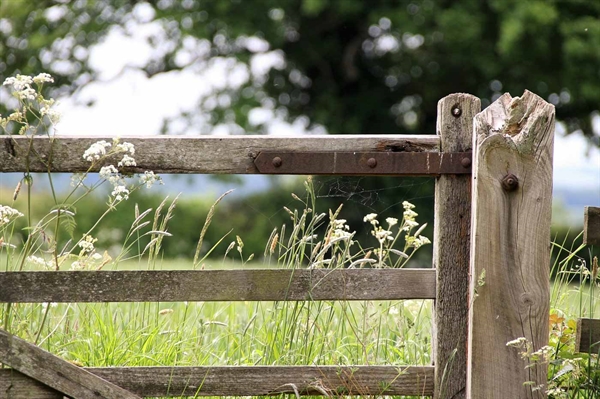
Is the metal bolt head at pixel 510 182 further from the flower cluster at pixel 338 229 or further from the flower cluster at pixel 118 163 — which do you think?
the flower cluster at pixel 118 163

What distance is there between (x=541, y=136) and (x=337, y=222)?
0.98 meters

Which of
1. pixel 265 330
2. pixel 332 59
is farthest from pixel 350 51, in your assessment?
pixel 265 330

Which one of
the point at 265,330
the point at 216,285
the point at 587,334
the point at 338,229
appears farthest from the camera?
the point at 265,330

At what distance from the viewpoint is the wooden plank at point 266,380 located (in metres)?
2.62

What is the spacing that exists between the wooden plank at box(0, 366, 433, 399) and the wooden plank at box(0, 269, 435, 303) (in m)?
0.27

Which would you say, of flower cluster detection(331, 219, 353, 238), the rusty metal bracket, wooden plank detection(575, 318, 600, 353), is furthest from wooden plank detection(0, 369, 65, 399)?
wooden plank detection(575, 318, 600, 353)

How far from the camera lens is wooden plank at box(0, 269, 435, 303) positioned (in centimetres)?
254

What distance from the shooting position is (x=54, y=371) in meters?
2.50

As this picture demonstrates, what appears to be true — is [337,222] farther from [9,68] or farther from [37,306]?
[9,68]

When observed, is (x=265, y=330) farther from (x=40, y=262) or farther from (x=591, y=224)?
(x=591, y=224)

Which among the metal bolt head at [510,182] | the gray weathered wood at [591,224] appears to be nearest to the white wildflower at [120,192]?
the metal bolt head at [510,182]

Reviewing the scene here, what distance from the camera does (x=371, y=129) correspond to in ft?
51.3

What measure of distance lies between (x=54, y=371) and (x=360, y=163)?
4.34 feet

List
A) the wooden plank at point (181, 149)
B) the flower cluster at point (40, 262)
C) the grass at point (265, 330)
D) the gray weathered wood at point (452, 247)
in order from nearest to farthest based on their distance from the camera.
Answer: the wooden plank at point (181, 149)
the gray weathered wood at point (452, 247)
the grass at point (265, 330)
the flower cluster at point (40, 262)
